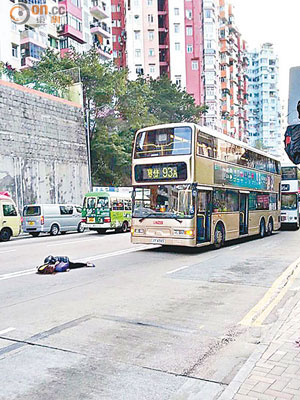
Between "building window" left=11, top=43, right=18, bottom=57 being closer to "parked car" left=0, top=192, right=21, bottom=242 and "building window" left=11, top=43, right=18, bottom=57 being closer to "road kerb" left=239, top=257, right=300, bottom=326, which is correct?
"parked car" left=0, top=192, right=21, bottom=242

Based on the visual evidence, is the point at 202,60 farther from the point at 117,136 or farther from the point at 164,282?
the point at 164,282

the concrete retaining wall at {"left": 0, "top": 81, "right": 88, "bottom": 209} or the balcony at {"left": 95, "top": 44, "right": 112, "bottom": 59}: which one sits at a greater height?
the balcony at {"left": 95, "top": 44, "right": 112, "bottom": 59}

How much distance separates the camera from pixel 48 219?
23.7 meters

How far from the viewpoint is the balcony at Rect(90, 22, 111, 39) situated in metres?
58.1

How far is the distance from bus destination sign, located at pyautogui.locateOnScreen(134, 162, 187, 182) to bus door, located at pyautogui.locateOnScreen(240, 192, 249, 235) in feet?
15.9

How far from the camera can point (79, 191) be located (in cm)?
3441

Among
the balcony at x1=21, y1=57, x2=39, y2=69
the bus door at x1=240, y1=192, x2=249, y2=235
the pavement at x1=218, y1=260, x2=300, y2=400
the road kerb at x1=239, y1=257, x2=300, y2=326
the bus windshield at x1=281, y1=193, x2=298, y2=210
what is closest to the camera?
the pavement at x1=218, y1=260, x2=300, y2=400


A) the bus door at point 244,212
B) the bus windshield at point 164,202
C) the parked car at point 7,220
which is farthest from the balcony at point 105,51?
the bus windshield at point 164,202

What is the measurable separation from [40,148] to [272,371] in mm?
28068

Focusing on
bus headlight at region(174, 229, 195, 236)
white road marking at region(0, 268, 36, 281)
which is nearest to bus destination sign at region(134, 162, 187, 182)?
bus headlight at region(174, 229, 195, 236)

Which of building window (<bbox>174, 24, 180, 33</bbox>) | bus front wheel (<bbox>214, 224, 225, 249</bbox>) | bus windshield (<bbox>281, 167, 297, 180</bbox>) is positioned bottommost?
bus front wheel (<bbox>214, 224, 225, 249</bbox>)

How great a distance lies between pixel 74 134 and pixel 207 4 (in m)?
51.0

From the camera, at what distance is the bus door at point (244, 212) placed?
17.3m

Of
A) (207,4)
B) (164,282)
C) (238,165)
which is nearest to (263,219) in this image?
(238,165)
